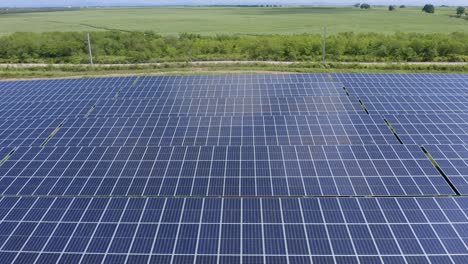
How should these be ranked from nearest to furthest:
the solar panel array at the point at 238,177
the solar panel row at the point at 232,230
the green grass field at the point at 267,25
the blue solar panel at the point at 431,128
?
the solar panel row at the point at 232,230 → the solar panel array at the point at 238,177 → the blue solar panel at the point at 431,128 → the green grass field at the point at 267,25

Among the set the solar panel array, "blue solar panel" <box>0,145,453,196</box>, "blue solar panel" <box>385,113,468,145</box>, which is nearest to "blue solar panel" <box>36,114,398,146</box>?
the solar panel array

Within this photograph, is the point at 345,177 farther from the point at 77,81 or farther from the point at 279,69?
the point at 279,69

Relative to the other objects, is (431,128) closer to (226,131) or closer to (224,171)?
(226,131)

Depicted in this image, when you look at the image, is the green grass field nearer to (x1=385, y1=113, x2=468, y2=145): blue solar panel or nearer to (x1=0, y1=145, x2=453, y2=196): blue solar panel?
(x1=385, y1=113, x2=468, y2=145): blue solar panel

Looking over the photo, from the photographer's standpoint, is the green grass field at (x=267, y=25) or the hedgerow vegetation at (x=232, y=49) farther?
the green grass field at (x=267, y=25)

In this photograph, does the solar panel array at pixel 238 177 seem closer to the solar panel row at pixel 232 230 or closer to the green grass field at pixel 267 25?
the solar panel row at pixel 232 230

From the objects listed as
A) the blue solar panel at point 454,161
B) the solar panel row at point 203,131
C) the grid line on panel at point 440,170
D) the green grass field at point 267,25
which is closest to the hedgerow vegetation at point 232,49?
the green grass field at point 267,25
